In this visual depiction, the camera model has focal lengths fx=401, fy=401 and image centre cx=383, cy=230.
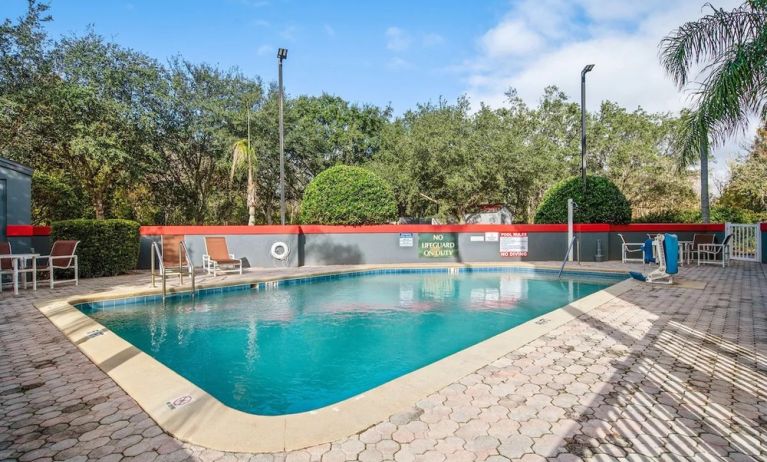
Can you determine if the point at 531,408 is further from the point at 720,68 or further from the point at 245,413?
the point at 720,68

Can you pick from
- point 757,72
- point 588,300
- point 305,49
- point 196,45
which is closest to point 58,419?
point 588,300

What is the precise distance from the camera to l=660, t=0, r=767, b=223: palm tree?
201 inches

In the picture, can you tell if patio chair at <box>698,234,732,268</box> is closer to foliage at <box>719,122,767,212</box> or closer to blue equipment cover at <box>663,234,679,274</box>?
blue equipment cover at <box>663,234,679,274</box>

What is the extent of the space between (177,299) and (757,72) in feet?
30.8

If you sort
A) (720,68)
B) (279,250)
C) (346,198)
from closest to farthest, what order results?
(720,68) < (279,250) < (346,198)

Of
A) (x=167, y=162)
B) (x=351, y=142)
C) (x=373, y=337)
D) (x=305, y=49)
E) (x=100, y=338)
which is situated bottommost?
(x=373, y=337)

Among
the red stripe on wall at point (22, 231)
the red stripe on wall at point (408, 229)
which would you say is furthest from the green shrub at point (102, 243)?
the red stripe on wall at point (408, 229)

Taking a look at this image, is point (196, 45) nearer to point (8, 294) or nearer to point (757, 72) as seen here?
point (8, 294)

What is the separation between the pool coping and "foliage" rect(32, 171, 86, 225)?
12044 mm

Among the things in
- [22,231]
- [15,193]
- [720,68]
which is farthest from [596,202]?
[15,193]

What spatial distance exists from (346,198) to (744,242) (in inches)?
501

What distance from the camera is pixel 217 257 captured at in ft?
33.4

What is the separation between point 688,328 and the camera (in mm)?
4398

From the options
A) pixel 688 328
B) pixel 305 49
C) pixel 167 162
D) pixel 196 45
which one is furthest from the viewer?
pixel 167 162
